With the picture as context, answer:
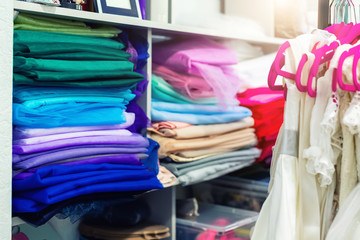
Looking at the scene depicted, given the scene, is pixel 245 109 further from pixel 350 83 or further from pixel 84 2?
pixel 350 83

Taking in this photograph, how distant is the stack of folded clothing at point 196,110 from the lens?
164 centimetres

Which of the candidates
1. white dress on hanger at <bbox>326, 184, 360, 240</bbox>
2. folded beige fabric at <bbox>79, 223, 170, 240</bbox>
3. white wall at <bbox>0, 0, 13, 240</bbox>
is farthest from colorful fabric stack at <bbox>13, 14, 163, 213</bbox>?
white dress on hanger at <bbox>326, 184, 360, 240</bbox>

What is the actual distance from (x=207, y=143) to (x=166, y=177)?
0.22 m

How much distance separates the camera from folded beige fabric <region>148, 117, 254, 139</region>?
1628 millimetres

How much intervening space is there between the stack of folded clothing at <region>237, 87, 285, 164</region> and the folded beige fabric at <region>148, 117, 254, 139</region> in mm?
48

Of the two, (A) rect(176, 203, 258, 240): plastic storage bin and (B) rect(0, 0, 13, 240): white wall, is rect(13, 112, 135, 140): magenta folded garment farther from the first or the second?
(A) rect(176, 203, 258, 240): plastic storage bin

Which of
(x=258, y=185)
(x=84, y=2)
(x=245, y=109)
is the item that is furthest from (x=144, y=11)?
(x=258, y=185)

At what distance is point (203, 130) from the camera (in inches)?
A: 67.2

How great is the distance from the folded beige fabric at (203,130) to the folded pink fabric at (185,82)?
0.37 feet

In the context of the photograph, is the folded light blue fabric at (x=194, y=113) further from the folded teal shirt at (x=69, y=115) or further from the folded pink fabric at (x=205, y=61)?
the folded teal shirt at (x=69, y=115)

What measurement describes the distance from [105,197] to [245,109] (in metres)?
0.70

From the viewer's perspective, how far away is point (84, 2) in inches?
56.9

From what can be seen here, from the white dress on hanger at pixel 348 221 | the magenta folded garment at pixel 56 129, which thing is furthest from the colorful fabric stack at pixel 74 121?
the white dress on hanger at pixel 348 221

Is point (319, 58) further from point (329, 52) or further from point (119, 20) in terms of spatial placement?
point (119, 20)
